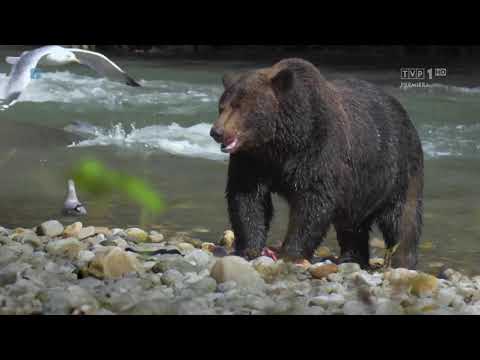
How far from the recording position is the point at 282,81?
547 cm

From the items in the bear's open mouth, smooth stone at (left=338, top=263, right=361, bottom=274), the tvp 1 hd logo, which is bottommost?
smooth stone at (left=338, top=263, right=361, bottom=274)

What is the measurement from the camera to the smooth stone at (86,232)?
6.21m

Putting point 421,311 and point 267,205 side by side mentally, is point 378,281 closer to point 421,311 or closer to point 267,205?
point 421,311

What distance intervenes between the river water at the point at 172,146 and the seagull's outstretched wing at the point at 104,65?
18cm

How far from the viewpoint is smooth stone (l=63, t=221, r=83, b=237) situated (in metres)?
6.24

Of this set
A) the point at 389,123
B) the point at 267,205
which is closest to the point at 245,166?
the point at 267,205

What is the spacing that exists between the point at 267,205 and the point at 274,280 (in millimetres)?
550

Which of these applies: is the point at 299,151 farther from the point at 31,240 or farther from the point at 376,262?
the point at 31,240

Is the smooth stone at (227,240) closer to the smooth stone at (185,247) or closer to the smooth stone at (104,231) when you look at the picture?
the smooth stone at (185,247)

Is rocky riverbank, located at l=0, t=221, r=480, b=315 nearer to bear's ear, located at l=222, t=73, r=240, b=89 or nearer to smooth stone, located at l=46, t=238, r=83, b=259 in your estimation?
smooth stone, located at l=46, t=238, r=83, b=259

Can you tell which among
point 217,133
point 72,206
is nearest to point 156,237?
point 72,206

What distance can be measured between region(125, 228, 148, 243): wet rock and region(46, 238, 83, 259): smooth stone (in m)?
0.58

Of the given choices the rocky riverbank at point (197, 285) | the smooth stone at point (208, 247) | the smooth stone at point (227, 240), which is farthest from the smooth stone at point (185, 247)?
the smooth stone at point (227, 240)

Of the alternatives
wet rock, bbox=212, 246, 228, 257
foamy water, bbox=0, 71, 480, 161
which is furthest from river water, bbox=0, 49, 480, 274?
wet rock, bbox=212, 246, 228, 257
